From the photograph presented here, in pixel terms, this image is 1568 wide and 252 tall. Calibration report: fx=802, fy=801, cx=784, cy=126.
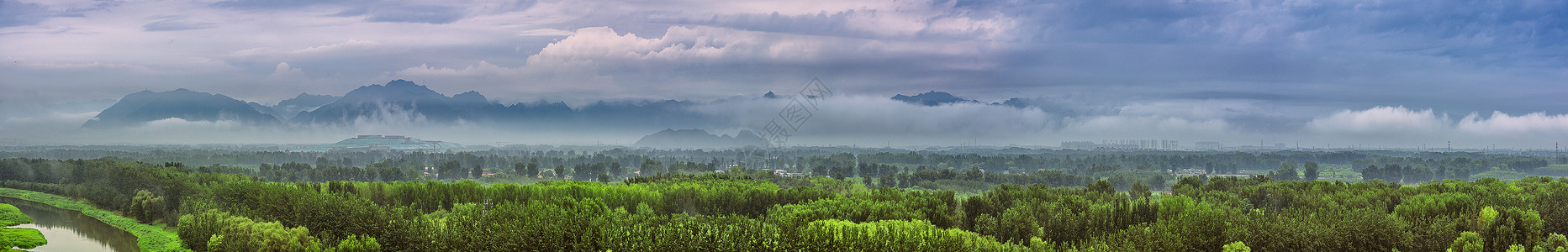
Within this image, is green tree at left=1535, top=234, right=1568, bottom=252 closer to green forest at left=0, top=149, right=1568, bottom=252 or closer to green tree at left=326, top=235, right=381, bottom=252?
green forest at left=0, top=149, right=1568, bottom=252

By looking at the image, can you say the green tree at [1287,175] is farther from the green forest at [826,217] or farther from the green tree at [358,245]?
the green tree at [358,245]

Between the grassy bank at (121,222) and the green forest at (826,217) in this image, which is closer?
the green forest at (826,217)

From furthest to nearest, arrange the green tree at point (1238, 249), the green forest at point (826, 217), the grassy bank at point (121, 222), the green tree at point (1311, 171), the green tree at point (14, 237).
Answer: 1. the green tree at point (1311, 171)
2. the grassy bank at point (121, 222)
3. the green tree at point (14, 237)
4. the green forest at point (826, 217)
5. the green tree at point (1238, 249)

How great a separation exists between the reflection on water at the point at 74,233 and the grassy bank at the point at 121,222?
2.11 ft

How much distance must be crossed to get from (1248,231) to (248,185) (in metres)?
72.6

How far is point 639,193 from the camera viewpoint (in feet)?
219

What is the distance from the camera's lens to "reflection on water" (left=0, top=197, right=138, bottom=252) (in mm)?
66438

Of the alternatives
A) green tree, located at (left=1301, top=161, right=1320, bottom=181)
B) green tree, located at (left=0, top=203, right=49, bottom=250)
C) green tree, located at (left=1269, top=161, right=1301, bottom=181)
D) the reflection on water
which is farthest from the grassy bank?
green tree, located at (left=1301, top=161, right=1320, bottom=181)

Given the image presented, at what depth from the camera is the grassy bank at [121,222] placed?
226ft

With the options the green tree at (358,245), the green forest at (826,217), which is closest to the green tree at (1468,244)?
the green forest at (826,217)

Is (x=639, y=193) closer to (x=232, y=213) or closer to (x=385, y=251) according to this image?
(x=385, y=251)

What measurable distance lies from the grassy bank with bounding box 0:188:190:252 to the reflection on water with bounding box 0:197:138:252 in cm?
64

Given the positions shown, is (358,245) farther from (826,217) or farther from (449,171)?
(449,171)

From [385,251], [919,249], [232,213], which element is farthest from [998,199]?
[232,213]
